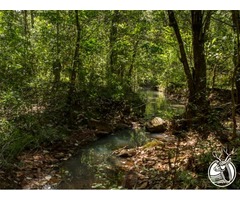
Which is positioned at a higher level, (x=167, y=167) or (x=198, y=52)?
(x=198, y=52)

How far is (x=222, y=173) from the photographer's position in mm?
4402

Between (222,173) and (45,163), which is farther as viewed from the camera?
(45,163)

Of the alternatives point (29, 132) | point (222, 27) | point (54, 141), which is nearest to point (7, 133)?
point (29, 132)

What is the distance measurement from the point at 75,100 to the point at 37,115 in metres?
1.84

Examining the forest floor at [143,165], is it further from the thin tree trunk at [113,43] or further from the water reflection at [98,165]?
the thin tree trunk at [113,43]

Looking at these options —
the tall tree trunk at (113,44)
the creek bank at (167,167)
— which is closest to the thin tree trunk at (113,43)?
the tall tree trunk at (113,44)

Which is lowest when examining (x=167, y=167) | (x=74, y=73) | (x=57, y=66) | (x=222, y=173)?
(x=167, y=167)

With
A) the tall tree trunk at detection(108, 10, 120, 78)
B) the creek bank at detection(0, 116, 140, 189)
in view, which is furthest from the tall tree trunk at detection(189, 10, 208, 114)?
the tall tree trunk at detection(108, 10, 120, 78)

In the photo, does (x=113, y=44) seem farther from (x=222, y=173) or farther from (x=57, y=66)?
(x=222, y=173)

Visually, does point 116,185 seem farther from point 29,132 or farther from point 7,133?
point 29,132

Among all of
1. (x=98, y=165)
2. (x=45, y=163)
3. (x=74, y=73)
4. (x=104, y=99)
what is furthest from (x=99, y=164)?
(x=104, y=99)

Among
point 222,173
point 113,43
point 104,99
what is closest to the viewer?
point 222,173

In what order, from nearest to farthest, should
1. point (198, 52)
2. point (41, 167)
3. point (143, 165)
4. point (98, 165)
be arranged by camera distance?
1. point (143, 165)
2. point (41, 167)
3. point (98, 165)
4. point (198, 52)

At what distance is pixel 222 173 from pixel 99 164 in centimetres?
286
